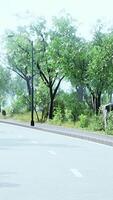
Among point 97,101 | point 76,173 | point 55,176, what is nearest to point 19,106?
point 97,101

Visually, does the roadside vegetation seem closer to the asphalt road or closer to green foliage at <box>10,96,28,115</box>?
green foliage at <box>10,96,28,115</box>

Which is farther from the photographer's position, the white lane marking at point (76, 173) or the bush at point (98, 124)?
the bush at point (98, 124)

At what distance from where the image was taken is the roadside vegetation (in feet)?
192

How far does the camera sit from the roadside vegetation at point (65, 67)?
192 feet

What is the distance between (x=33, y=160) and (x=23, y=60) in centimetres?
5828

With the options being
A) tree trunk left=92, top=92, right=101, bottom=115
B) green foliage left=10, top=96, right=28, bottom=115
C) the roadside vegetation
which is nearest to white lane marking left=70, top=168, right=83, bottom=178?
the roadside vegetation

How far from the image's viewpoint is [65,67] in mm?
61625

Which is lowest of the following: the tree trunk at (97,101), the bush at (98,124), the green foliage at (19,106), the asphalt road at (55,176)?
the asphalt road at (55,176)

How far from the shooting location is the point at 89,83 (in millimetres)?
61531

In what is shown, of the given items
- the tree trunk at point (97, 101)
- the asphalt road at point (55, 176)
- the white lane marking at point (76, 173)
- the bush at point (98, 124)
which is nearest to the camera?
the asphalt road at point (55, 176)

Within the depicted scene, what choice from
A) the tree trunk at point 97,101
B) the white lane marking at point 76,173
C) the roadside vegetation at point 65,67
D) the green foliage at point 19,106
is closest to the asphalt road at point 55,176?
the white lane marking at point 76,173

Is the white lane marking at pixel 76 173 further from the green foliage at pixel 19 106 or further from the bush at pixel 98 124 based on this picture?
the green foliage at pixel 19 106

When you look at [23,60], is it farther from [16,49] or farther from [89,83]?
[89,83]

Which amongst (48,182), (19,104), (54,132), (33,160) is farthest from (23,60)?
(48,182)
